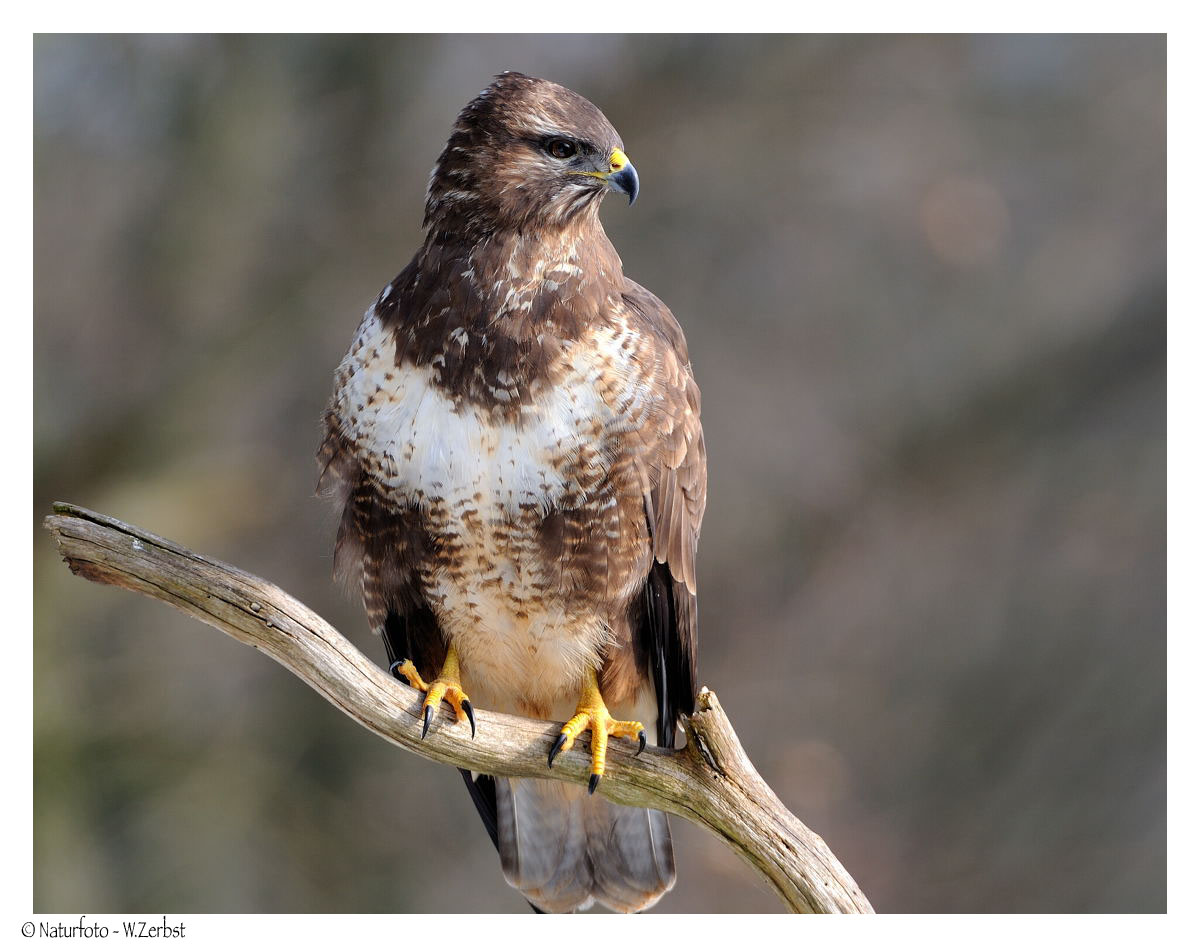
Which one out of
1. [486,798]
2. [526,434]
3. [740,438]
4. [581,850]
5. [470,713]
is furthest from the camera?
[740,438]

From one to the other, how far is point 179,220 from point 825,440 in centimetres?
350

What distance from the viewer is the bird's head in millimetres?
3281

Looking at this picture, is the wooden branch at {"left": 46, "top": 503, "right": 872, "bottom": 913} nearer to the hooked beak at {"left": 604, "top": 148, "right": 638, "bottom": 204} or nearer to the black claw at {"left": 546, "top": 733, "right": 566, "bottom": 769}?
the black claw at {"left": 546, "top": 733, "right": 566, "bottom": 769}

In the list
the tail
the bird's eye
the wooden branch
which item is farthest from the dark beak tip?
the tail

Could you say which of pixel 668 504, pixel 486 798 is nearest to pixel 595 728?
Result: pixel 668 504

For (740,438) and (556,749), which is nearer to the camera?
(556,749)

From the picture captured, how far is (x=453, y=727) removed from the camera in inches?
136

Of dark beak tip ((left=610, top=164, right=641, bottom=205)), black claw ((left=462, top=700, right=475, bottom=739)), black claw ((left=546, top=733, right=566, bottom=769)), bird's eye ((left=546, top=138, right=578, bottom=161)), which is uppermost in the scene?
bird's eye ((left=546, top=138, right=578, bottom=161))

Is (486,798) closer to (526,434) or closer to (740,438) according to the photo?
(526,434)

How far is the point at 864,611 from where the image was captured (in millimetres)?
7641

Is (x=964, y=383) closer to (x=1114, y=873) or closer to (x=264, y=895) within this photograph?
(x=1114, y=873)

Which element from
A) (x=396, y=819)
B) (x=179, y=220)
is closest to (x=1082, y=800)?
(x=396, y=819)

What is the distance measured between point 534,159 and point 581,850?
196 cm

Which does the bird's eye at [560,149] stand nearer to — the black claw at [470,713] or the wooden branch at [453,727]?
the wooden branch at [453,727]
